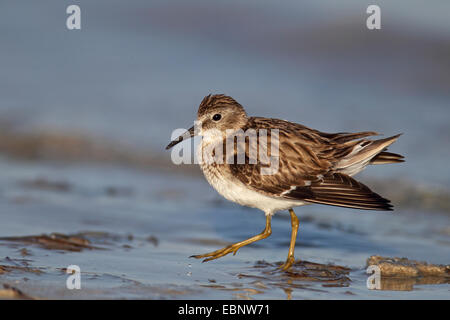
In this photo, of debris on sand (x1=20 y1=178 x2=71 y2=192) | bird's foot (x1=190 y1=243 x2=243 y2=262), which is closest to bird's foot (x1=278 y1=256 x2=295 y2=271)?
bird's foot (x1=190 y1=243 x2=243 y2=262)

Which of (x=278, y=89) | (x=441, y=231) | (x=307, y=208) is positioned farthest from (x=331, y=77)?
(x=441, y=231)

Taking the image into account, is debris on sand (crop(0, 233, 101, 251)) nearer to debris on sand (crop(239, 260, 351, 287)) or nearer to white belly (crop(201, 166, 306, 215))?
white belly (crop(201, 166, 306, 215))

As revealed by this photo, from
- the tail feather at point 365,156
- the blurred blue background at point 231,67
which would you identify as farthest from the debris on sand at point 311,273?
the blurred blue background at point 231,67

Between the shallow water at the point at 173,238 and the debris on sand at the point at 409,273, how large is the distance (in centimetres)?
6

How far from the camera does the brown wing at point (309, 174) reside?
6324mm

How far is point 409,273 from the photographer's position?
250 inches

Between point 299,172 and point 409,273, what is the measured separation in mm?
1388

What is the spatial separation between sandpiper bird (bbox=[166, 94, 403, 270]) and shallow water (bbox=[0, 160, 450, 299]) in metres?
A: 0.51

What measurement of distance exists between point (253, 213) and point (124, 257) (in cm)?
268

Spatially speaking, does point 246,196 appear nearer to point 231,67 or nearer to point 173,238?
point 173,238

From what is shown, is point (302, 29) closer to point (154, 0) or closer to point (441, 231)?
point (154, 0)

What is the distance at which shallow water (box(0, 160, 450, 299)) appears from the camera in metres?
5.75

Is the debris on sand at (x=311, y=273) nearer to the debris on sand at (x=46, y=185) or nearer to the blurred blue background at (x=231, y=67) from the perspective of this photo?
the blurred blue background at (x=231, y=67)

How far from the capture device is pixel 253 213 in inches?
354
